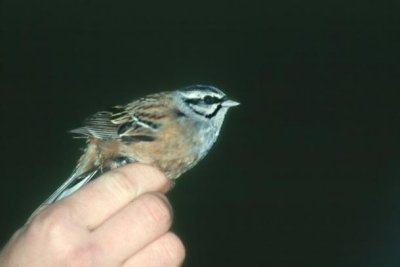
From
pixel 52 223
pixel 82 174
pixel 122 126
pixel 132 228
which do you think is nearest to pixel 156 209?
pixel 132 228

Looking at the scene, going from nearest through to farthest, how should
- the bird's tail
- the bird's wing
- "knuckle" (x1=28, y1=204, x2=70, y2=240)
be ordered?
"knuckle" (x1=28, y1=204, x2=70, y2=240)
the bird's tail
the bird's wing

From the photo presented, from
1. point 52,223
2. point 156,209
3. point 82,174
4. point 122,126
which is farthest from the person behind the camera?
point 122,126

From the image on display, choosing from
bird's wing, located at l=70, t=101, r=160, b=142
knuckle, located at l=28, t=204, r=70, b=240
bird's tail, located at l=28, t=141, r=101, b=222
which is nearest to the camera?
knuckle, located at l=28, t=204, r=70, b=240

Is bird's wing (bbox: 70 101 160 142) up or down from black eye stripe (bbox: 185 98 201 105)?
down

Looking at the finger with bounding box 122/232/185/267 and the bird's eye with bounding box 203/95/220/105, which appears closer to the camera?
the finger with bounding box 122/232/185/267

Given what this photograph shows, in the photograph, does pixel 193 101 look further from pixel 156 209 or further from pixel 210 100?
pixel 156 209

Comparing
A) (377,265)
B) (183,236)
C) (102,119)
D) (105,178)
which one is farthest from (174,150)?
(377,265)

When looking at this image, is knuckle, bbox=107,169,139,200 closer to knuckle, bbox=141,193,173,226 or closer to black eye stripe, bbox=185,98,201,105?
knuckle, bbox=141,193,173,226

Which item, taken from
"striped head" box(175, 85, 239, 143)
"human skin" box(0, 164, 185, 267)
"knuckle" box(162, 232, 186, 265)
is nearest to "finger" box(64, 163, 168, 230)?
"human skin" box(0, 164, 185, 267)
